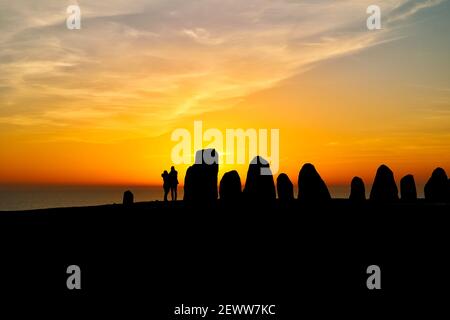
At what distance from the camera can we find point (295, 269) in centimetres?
1644

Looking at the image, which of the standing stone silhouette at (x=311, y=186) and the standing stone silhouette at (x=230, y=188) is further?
the standing stone silhouette at (x=230, y=188)

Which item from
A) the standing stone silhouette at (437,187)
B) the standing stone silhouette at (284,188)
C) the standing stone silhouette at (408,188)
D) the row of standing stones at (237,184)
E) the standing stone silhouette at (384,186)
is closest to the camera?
the row of standing stones at (237,184)

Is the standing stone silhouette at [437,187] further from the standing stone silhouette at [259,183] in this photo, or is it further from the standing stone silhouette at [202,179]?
the standing stone silhouette at [202,179]

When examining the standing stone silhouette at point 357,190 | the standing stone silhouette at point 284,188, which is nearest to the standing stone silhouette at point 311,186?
the standing stone silhouette at point 284,188

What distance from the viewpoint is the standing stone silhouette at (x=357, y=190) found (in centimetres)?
3552

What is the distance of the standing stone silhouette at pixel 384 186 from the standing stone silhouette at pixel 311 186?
21.3ft

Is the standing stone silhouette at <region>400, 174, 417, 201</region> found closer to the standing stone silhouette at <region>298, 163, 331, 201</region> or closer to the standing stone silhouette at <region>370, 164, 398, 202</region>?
the standing stone silhouette at <region>370, 164, 398, 202</region>

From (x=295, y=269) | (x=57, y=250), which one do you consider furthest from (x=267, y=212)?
(x=57, y=250)

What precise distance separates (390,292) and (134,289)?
6987 millimetres

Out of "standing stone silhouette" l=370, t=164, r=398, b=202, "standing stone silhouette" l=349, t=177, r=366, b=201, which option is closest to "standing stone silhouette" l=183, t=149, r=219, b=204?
"standing stone silhouette" l=349, t=177, r=366, b=201

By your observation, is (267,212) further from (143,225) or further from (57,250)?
(57,250)

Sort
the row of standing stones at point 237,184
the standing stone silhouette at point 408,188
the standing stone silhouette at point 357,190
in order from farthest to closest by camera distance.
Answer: the standing stone silhouette at point 408,188 < the standing stone silhouette at point 357,190 < the row of standing stones at point 237,184

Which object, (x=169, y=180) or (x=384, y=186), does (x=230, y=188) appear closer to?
(x=169, y=180)
